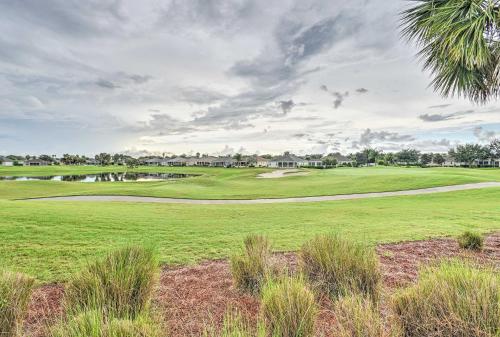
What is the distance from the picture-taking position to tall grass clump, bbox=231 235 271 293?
4.31m

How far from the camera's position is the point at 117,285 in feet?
11.0

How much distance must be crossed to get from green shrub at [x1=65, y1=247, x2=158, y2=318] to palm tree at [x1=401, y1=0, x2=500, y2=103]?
838 centimetres

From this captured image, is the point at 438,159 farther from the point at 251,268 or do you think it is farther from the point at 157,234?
the point at 251,268

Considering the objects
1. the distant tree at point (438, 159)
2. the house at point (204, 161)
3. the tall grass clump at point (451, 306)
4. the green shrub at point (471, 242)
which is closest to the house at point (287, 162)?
the house at point (204, 161)

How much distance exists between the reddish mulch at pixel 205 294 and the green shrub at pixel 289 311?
1.76 ft

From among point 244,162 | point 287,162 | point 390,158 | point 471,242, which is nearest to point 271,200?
point 471,242

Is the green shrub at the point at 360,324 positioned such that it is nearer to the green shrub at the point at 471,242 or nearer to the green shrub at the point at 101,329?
the green shrub at the point at 101,329

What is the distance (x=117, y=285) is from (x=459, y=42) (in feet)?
29.0

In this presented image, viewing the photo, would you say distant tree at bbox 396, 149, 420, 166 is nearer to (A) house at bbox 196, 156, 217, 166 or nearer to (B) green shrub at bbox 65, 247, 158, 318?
(A) house at bbox 196, 156, 217, 166

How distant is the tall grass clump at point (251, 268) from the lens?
14.1 ft

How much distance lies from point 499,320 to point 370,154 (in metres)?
151

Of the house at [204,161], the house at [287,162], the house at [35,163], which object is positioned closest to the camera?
the house at [287,162]

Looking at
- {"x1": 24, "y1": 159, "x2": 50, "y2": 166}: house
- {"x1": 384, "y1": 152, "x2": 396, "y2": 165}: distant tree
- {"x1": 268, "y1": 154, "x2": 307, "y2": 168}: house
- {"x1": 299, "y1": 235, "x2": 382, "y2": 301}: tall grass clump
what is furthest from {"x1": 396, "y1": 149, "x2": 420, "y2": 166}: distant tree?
{"x1": 24, "y1": 159, "x2": 50, "y2": 166}: house

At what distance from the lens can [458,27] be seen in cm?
689
